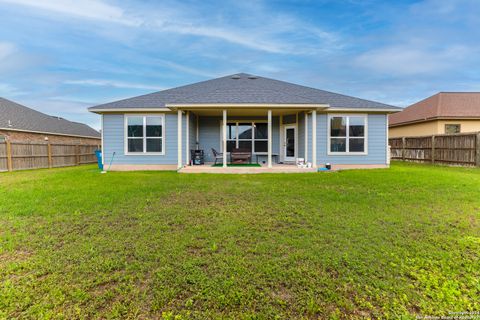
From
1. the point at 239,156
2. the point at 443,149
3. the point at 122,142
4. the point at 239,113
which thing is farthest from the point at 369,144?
the point at 122,142

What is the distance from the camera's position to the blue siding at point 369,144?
12.3 m

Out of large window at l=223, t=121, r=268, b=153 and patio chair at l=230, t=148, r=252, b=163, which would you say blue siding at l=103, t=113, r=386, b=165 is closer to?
patio chair at l=230, t=148, r=252, b=163

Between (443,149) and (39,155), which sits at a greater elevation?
(443,149)

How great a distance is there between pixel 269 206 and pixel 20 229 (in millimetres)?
4297

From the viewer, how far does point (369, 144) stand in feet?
40.9

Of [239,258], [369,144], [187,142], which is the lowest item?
[239,258]

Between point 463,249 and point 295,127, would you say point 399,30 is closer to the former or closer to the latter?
point 295,127

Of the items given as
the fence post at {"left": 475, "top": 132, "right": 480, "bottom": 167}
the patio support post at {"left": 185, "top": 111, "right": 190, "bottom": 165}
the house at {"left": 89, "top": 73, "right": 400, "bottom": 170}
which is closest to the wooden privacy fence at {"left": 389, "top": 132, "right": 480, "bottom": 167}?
the fence post at {"left": 475, "top": 132, "right": 480, "bottom": 167}

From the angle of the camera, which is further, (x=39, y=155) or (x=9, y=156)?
(x=39, y=155)

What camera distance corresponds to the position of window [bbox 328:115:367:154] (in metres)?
12.4

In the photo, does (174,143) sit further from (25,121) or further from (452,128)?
(452,128)

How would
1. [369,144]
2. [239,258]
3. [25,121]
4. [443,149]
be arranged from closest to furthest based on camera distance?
[239,258] < [369,144] < [443,149] < [25,121]

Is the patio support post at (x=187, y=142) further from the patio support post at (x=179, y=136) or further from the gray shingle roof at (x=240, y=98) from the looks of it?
the gray shingle roof at (x=240, y=98)

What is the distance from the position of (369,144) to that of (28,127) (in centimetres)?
2289
